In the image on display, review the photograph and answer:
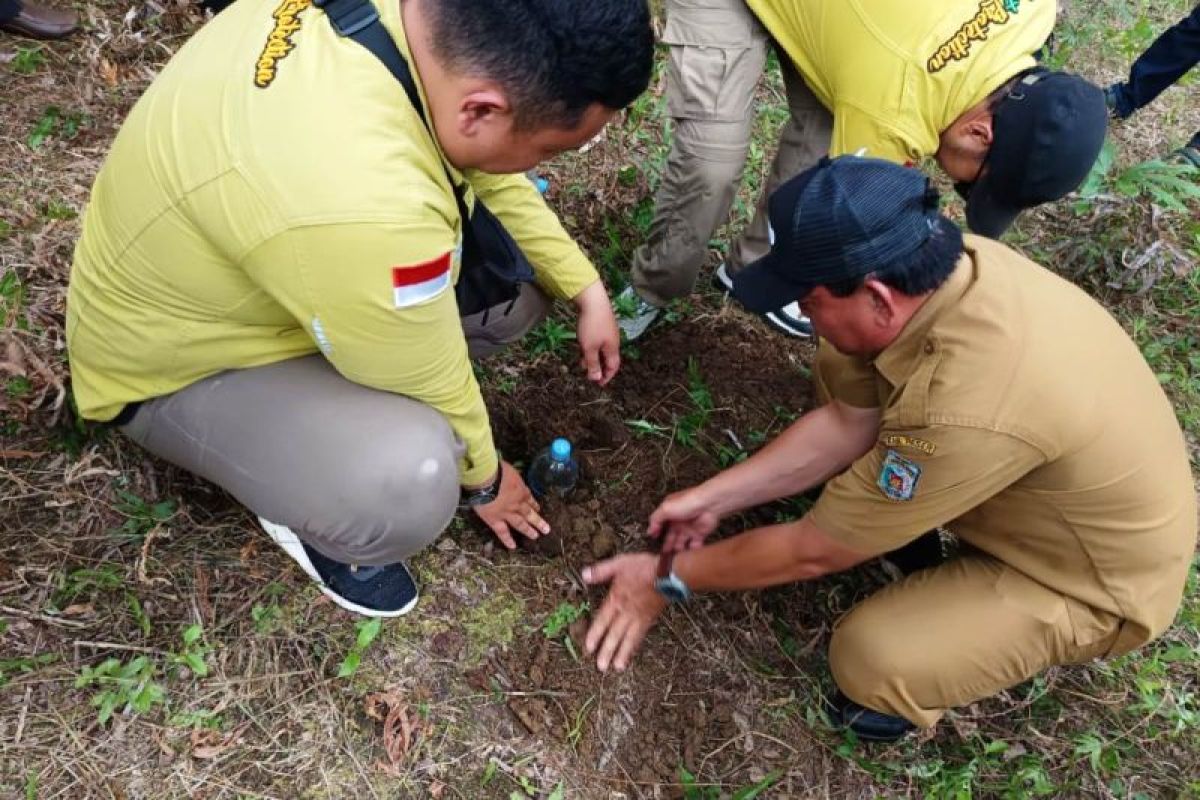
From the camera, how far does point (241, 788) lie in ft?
6.38

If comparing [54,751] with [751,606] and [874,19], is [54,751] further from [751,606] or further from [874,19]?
[874,19]

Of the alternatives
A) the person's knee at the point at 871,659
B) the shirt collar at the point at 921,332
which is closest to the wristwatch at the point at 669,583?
the person's knee at the point at 871,659

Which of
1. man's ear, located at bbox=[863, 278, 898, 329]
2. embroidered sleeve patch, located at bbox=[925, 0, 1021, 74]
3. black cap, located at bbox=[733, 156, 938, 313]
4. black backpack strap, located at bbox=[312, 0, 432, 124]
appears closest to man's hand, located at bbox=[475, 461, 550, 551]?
black cap, located at bbox=[733, 156, 938, 313]

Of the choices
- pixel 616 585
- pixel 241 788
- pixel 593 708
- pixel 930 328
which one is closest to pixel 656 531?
pixel 616 585

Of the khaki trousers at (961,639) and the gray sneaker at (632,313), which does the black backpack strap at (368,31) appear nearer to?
the khaki trousers at (961,639)

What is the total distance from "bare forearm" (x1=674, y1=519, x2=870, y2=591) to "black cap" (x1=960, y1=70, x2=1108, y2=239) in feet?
4.12

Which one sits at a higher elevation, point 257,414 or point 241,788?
point 257,414

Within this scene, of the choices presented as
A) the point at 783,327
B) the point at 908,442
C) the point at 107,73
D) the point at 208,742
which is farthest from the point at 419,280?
the point at 107,73

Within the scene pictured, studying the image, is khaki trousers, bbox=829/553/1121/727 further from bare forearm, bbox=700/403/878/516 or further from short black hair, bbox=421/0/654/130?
short black hair, bbox=421/0/654/130

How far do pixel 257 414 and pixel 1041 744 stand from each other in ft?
7.77

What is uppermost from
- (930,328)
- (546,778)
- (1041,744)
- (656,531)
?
(930,328)

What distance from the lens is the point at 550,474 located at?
2.62m

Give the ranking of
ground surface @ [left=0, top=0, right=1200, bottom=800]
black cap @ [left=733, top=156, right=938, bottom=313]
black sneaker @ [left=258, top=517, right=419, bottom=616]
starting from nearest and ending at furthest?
black cap @ [left=733, top=156, right=938, bottom=313] → ground surface @ [left=0, top=0, right=1200, bottom=800] → black sneaker @ [left=258, top=517, right=419, bottom=616]

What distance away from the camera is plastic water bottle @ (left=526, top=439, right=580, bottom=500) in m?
2.59
